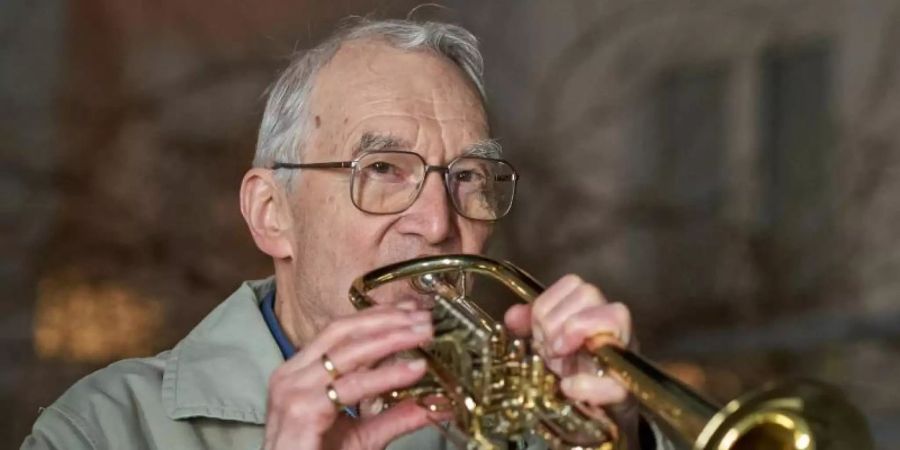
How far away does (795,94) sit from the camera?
4.72 m

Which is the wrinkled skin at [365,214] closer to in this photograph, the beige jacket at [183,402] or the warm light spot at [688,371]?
the beige jacket at [183,402]

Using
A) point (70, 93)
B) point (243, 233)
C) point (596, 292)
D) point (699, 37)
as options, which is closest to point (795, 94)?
point (699, 37)

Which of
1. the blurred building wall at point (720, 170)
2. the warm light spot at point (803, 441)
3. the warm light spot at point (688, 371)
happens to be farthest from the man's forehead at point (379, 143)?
the warm light spot at point (688, 371)

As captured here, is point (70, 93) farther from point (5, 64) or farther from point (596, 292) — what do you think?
point (596, 292)

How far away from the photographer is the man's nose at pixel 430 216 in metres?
2.14

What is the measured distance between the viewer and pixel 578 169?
4738mm

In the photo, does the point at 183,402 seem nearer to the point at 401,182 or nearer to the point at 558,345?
the point at 401,182

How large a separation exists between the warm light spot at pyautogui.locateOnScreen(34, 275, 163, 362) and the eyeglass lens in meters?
2.23

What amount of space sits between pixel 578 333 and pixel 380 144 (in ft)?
2.02

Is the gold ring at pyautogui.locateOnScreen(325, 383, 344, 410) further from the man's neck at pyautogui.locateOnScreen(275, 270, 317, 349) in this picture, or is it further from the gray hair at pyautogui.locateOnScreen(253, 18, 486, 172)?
the gray hair at pyautogui.locateOnScreen(253, 18, 486, 172)

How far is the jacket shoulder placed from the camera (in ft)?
6.81

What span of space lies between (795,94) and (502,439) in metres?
3.22

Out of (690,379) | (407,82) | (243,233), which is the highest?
(407,82)

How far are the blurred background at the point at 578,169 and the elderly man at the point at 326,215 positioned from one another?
1.94m
